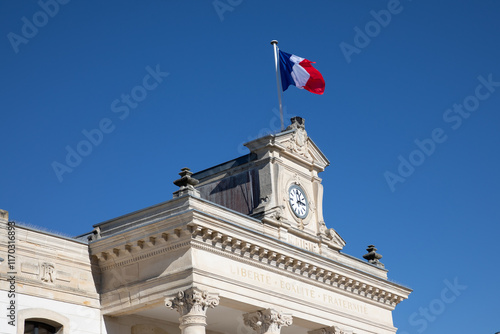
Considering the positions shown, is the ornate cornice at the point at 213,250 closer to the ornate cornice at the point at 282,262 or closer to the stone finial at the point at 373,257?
the ornate cornice at the point at 282,262

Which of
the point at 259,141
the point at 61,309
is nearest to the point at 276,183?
the point at 259,141

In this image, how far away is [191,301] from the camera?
29.1 m

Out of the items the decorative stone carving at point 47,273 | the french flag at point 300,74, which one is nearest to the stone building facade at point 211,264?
the decorative stone carving at point 47,273

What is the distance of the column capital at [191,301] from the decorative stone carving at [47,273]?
4.06 metres

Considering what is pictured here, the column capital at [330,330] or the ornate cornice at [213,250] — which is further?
the column capital at [330,330]

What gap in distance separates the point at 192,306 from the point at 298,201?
27.7ft

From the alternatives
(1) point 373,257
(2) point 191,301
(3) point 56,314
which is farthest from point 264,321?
(1) point 373,257

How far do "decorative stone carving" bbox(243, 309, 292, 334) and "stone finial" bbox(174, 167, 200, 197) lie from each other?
5150 mm

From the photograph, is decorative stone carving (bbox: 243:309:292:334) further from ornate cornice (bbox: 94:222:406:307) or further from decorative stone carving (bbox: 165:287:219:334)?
decorative stone carving (bbox: 165:287:219:334)

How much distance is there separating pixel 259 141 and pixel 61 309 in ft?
35.3

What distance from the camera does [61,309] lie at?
2952cm

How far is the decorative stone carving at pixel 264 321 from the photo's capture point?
31.9 metres

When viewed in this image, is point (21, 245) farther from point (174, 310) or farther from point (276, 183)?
point (276, 183)

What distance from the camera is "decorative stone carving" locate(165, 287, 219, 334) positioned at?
29.1 metres
